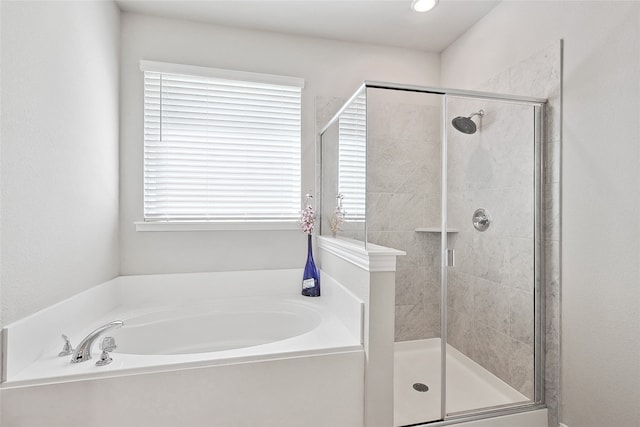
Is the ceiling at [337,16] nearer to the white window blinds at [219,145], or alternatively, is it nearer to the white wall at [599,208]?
the white window blinds at [219,145]

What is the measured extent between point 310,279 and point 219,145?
113 centimetres

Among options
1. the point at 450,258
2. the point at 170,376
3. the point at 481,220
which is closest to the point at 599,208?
the point at 481,220

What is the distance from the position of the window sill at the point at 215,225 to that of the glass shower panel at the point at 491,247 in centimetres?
113

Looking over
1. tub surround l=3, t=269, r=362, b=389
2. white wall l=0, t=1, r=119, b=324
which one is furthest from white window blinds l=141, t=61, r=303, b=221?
tub surround l=3, t=269, r=362, b=389

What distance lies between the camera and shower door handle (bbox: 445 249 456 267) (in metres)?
1.71

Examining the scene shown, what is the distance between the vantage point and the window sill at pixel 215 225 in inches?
82.7

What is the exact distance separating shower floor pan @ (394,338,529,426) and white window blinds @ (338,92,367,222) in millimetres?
891

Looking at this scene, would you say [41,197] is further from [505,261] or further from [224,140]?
Result: [505,261]

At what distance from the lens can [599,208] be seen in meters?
1.43

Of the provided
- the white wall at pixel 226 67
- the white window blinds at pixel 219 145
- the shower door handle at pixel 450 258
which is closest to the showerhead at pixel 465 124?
the shower door handle at pixel 450 258

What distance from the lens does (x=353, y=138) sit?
1828 mm

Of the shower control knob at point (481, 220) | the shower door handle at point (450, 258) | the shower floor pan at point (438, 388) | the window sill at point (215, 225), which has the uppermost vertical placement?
the shower control knob at point (481, 220)

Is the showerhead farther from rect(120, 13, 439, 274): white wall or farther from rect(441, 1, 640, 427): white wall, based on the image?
rect(120, 13, 439, 274): white wall

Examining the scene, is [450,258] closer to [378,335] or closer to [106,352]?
[378,335]
